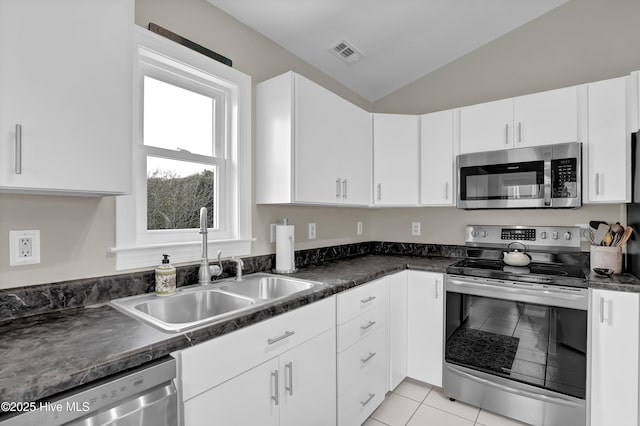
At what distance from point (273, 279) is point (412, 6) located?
1.97 meters

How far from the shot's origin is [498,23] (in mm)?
2490

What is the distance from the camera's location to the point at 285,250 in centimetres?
202

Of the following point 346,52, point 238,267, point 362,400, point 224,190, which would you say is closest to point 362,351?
point 362,400

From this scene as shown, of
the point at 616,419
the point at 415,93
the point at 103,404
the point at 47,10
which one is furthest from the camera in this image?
the point at 415,93

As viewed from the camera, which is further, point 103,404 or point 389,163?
point 389,163

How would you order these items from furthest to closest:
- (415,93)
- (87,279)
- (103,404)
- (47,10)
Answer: (415,93)
(87,279)
(47,10)
(103,404)

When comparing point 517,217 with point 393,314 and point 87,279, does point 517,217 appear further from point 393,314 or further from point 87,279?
point 87,279

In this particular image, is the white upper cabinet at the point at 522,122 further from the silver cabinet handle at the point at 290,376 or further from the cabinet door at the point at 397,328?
the silver cabinet handle at the point at 290,376

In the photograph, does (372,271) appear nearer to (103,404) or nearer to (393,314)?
(393,314)

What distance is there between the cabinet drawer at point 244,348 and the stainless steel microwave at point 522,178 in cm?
152

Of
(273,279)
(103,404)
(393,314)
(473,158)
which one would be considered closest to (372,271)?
(393,314)

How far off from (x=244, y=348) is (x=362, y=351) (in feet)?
3.18

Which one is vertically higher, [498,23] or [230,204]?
[498,23]

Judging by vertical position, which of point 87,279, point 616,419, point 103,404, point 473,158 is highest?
point 473,158
